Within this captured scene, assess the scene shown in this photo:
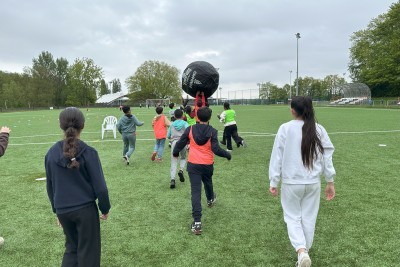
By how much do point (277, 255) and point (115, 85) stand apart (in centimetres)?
16529

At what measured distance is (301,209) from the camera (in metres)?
3.72

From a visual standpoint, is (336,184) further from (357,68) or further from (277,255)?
(357,68)

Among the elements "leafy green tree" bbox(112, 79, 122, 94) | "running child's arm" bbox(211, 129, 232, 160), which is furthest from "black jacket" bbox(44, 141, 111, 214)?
"leafy green tree" bbox(112, 79, 122, 94)

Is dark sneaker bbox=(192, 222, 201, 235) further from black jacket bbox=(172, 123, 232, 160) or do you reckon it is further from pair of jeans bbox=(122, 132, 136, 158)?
pair of jeans bbox=(122, 132, 136, 158)

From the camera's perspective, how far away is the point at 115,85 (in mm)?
162125

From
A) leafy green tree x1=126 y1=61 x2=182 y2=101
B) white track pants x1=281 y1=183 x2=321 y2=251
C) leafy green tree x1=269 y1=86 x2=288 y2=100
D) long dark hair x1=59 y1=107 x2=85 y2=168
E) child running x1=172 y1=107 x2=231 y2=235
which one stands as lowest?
white track pants x1=281 y1=183 x2=321 y2=251

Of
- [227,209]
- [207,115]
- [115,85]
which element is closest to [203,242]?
[227,209]

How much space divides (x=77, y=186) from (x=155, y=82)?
96.6 metres

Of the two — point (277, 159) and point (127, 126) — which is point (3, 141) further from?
point (127, 126)

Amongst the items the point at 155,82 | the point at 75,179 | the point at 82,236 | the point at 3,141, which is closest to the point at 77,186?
the point at 75,179

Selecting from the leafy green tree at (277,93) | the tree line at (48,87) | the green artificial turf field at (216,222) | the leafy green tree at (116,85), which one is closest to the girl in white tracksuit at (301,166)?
the green artificial turf field at (216,222)

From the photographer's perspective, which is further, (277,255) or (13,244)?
(13,244)

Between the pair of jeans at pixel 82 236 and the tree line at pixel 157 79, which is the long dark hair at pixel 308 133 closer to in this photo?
the pair of jeans at pixel 82 236

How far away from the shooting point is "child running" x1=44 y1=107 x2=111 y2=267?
2838 mm
